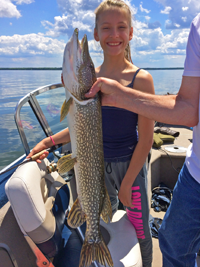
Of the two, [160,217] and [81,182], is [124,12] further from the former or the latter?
[160,217]

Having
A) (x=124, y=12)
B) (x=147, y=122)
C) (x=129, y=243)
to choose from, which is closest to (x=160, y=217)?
(x=129, y=243)

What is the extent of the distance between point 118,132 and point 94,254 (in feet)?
3.04

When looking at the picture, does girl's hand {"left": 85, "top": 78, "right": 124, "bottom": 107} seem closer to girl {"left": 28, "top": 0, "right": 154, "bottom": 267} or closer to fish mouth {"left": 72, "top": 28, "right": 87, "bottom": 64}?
fish mouth {"left": 72, "top": 28, "right": 87, "bottom": 64}

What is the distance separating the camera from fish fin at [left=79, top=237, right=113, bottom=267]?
1.38m

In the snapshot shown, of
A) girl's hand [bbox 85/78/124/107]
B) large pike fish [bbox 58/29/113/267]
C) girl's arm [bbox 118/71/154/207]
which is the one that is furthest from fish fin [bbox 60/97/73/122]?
girl's arm [bbox 118/71/154/207]

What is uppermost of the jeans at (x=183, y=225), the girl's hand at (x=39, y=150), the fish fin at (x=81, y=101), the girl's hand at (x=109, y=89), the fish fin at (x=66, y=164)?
the girl's hand at (x=109, y=89)

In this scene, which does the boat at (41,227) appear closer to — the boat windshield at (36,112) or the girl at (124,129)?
the boat windshield at (36,112)

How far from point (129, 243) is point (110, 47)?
161 cm

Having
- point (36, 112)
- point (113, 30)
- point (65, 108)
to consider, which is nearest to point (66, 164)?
point (65, 108)

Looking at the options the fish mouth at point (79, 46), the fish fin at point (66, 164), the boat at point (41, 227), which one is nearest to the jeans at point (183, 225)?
the boat at point (41, 227)

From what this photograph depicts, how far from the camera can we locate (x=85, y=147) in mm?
1337

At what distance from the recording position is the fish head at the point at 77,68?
114 centimetres

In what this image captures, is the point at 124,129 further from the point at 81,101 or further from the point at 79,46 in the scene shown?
the point at 79,46

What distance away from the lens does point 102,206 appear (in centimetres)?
146
